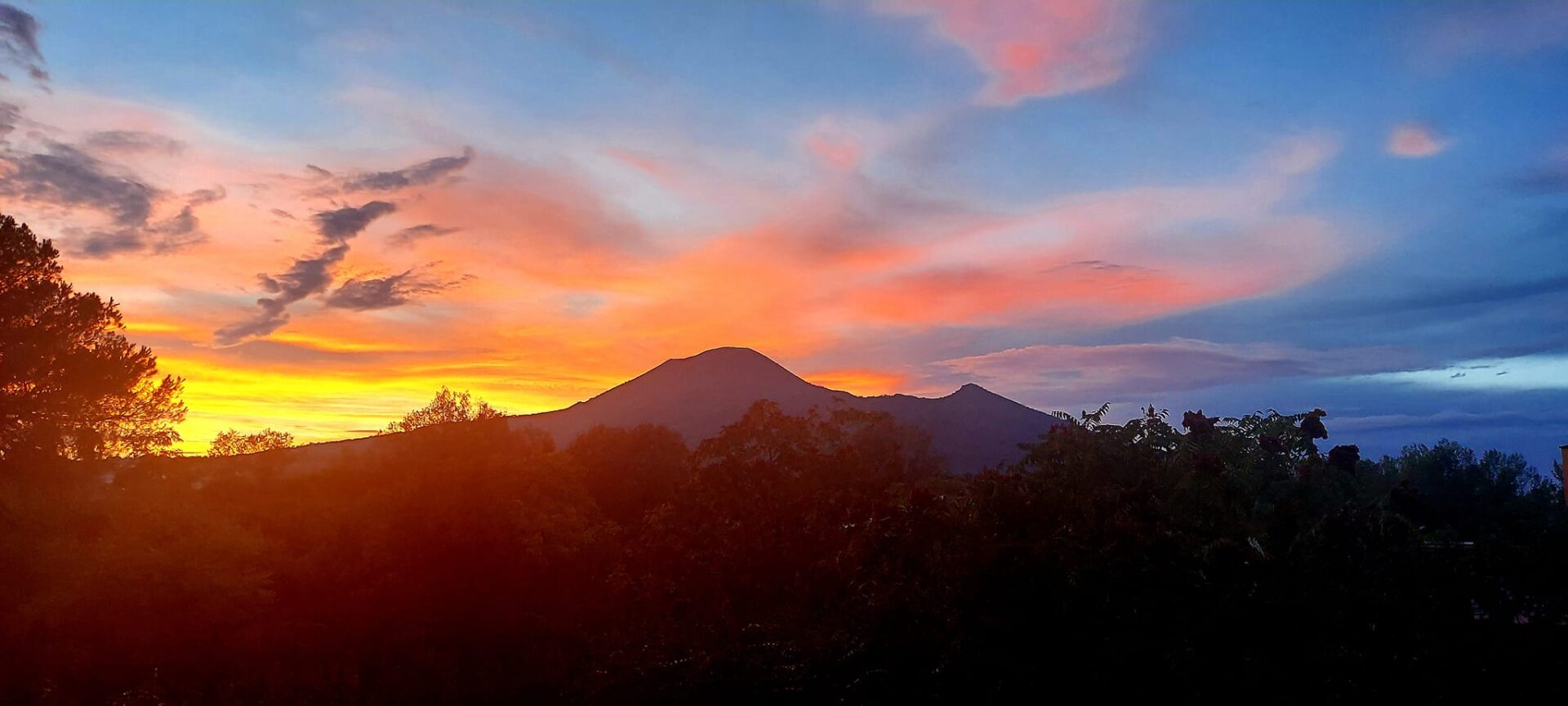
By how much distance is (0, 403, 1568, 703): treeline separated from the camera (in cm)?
735

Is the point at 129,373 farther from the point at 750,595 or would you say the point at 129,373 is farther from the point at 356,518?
the point at 750,595

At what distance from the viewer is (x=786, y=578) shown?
1346 centimetres

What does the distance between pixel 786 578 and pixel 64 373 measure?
2307 centimetres

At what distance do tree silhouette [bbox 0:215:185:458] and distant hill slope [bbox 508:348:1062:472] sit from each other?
2572 inches

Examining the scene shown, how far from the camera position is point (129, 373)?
2634 centimetres

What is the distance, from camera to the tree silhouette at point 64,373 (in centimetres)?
2392

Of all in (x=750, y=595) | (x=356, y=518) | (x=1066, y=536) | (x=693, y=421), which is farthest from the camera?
(x=693, y=421)

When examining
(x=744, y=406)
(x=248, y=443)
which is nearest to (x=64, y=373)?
(x=248, y=443)

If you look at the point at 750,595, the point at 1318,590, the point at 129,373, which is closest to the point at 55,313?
the point at 129,373

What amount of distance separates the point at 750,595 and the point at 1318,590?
26.6 feet

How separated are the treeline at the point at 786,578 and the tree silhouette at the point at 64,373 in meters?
0.97

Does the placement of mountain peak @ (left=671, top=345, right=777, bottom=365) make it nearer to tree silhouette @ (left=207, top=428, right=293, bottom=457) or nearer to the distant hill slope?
the distant hill slope

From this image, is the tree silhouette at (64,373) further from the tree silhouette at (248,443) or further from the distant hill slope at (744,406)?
the distant hill slope at (744,406)

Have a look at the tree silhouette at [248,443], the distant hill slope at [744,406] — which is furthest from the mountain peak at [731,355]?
the tree silhouette at [248,443]
